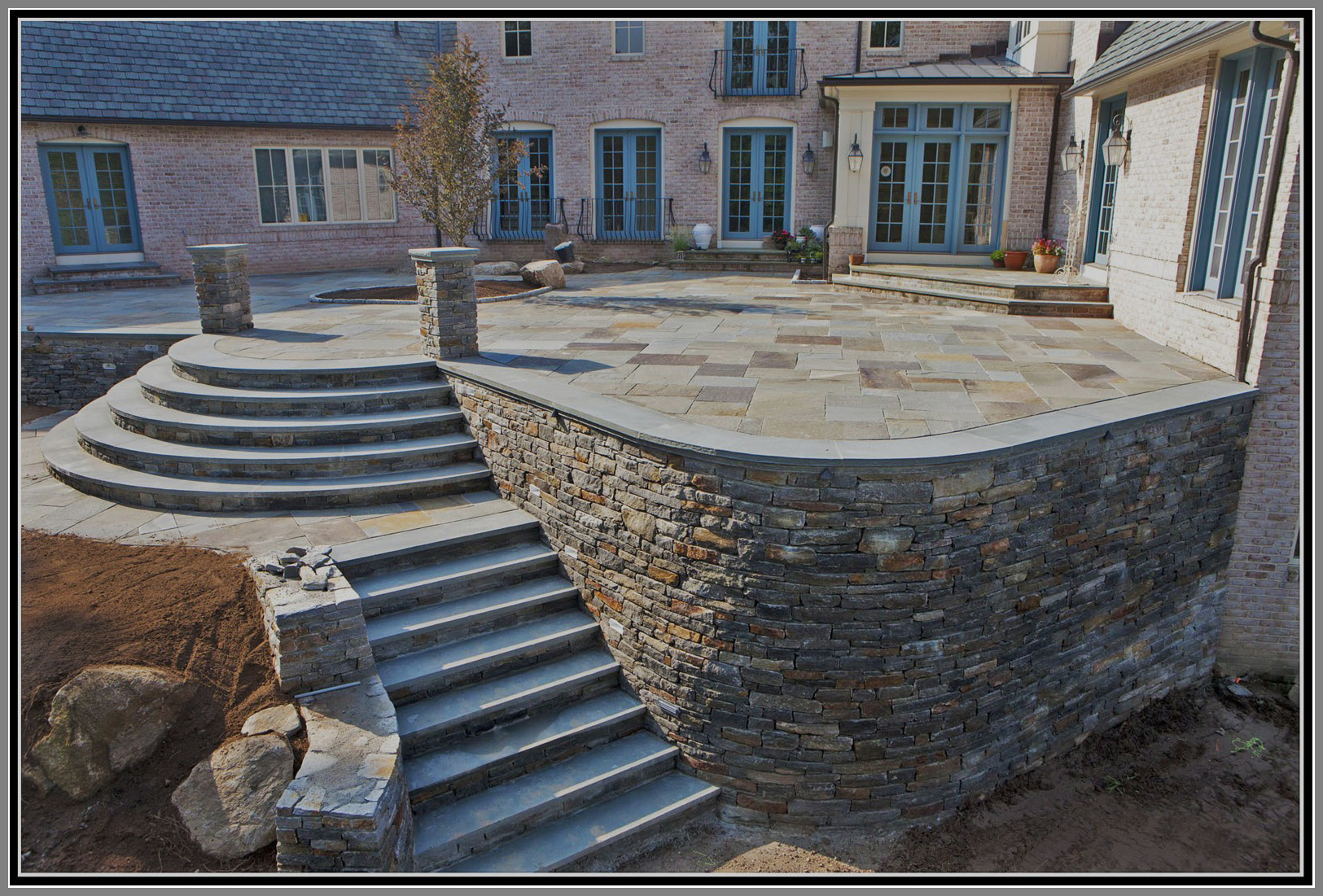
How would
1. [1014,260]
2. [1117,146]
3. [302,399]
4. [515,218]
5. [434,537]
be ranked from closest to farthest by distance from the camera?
[434,537], [302,399], [1117,146], [1014,260], [515,218]

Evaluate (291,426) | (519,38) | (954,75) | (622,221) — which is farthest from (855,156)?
(291,426)

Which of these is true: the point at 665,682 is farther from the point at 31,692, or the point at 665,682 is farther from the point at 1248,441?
the point at 1248,441

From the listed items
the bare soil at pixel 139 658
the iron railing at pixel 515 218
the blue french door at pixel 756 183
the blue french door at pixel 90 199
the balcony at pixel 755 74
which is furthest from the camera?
the iron railing at pixel 515 218

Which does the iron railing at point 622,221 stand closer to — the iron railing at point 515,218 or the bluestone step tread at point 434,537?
the iron railing at point 515,218

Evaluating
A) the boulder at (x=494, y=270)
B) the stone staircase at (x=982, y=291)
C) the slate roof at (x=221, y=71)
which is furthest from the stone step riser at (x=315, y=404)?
the slate roof at (x=221, y=71)

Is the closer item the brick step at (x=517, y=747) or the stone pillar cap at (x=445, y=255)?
the brick step at (x=517, y=747)

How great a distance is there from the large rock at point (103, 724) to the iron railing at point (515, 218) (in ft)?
43.4

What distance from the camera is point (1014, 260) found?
12773 mm

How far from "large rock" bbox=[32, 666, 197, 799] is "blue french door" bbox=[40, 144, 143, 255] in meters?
13.1

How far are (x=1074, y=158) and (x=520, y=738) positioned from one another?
10592 mm

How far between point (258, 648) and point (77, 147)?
1354cm

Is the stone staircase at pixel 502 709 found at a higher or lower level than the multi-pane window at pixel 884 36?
lower

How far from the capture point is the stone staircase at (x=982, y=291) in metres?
10.2

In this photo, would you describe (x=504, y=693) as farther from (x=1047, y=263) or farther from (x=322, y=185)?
(x=322, y=185)
